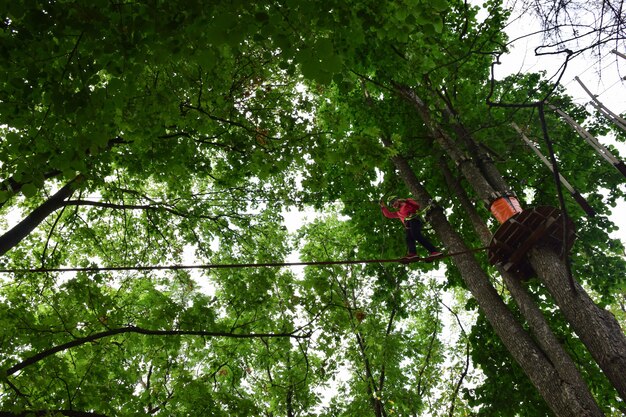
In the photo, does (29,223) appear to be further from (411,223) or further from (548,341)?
(548,341)

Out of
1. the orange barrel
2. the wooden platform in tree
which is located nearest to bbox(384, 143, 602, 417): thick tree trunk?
the wooden platform in tree

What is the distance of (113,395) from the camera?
16.8ft

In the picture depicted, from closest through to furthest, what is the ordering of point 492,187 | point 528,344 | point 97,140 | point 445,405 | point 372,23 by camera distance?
point 97,140, point 372,23, point 528,344, point 492,187, point 445,405

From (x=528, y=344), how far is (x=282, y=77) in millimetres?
5793

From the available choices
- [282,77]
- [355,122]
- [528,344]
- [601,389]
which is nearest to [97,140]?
[282,77]

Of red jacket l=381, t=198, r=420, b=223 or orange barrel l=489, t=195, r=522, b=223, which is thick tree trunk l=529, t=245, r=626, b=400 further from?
red jacket l=381, t=198, r=420, b=223

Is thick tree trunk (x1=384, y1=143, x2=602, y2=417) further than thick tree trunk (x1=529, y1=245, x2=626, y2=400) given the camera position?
Yes

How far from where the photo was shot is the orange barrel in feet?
18.7

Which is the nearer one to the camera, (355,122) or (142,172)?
(142,172)

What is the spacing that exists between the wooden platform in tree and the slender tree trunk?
5.76 meters

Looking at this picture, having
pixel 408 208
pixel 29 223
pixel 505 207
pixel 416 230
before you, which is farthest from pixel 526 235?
pixel 29 223

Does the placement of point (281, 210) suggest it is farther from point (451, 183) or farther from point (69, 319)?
point (69, 319)

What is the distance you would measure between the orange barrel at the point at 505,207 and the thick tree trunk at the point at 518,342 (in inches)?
34.3

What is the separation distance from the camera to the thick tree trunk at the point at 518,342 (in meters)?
4.17
